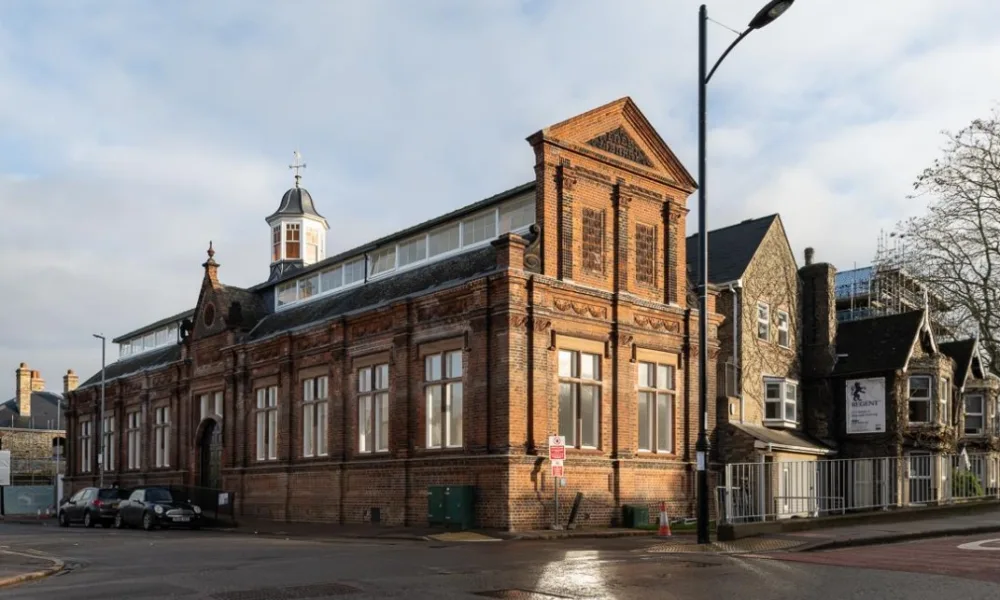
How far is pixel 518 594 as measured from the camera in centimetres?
1157

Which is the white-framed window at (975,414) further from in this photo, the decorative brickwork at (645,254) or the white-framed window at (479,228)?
the white-framed window at (479,228)

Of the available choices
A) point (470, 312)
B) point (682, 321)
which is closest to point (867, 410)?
point (682, 321)

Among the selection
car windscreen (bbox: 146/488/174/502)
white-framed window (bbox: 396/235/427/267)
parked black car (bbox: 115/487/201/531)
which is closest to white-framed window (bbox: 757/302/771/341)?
white-framed window (bbox: 396/235/427/267)

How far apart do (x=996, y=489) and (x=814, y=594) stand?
88.4ft

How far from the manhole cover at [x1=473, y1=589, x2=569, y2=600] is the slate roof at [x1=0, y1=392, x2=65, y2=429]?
7923 cm

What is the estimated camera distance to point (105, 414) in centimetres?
5088

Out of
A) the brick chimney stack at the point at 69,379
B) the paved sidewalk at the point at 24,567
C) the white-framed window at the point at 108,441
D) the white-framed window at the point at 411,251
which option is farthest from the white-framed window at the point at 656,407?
the brick chimney stack at the point at 69,379

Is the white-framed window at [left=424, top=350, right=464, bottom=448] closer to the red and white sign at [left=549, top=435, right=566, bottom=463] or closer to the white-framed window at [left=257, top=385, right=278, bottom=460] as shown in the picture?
the red and white sign at [left=549, top=435, right=566, bottom=463]

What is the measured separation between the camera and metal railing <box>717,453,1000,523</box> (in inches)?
938

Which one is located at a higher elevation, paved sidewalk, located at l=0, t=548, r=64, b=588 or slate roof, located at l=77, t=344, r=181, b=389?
slate roof, located at l=77, t=344, r=181, b=389

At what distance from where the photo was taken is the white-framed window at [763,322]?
36.0 meters

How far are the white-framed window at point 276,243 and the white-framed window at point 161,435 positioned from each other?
1019 centimetres

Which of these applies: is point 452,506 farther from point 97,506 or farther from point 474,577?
point 97,506

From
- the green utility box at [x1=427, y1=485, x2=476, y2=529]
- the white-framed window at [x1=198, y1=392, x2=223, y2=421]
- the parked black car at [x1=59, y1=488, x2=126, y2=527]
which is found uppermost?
the white-framed window at [x1=198, y1=392, x2=223, y2=421]
